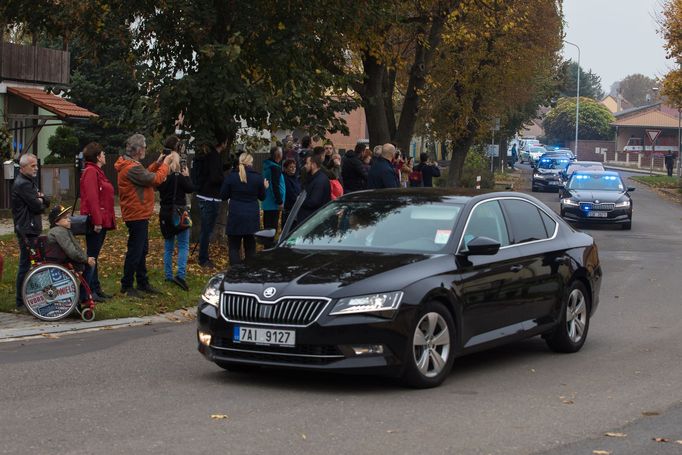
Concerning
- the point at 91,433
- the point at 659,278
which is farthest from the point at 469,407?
the point at 659,278

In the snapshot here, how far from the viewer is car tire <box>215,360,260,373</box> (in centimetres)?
910

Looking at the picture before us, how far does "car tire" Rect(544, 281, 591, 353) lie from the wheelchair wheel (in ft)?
15.6

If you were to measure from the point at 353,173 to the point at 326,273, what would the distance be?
12917mm

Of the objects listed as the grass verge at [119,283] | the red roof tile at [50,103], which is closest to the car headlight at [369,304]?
the grass verge at [119,283]

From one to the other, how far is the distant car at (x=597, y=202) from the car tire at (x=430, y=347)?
2166cm

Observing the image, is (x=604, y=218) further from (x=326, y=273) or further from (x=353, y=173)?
(x=326, y=273)

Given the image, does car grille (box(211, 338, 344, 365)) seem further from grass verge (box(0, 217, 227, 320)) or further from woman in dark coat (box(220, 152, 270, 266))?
woman in dark coat (box(220, 152, 270, 266))

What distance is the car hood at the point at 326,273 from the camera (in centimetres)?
872

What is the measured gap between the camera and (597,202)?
3105cm

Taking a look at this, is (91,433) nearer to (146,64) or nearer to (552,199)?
(146,64)

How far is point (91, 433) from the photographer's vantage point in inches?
285

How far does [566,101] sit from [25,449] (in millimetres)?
150241

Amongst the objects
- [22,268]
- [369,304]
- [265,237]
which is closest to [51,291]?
[22,268]

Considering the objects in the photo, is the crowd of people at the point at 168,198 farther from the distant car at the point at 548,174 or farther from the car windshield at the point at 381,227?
the distant car at the point at 548,174
